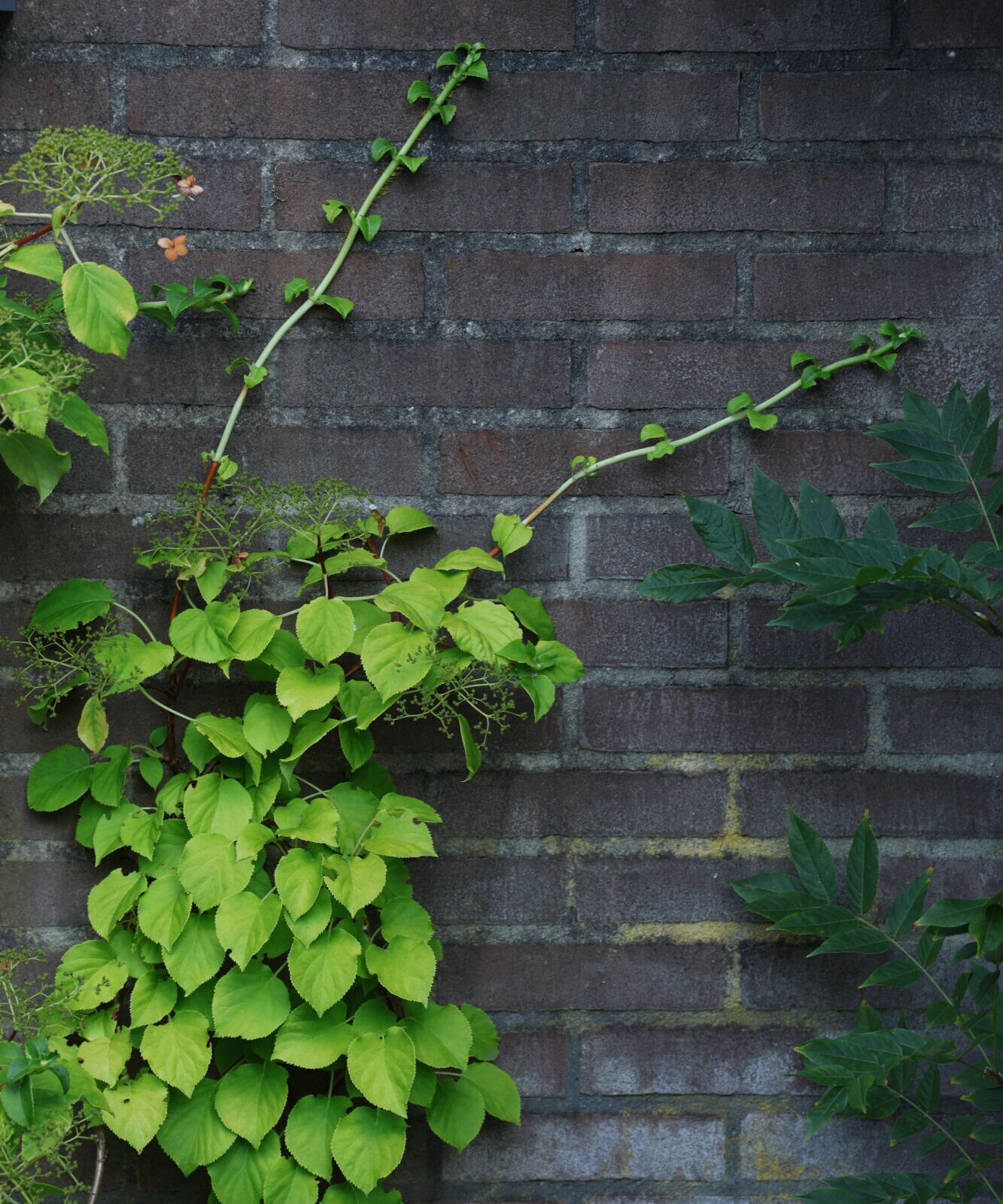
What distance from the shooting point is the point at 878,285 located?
1164 millimetres

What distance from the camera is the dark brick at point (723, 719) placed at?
1.19m

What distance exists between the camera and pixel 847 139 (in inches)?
45.3

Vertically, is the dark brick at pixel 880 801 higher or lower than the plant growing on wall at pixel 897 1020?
higher

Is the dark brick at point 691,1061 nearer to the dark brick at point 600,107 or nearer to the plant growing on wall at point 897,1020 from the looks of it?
the plant growing on wall at point 897,1020

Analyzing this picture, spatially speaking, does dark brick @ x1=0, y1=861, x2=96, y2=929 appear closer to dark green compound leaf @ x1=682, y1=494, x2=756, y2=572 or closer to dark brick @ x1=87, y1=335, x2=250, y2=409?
dark brick @ x1=87, y1=335, x2=250, y2=409

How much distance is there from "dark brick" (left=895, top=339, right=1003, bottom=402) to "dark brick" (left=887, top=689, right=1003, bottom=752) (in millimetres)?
369

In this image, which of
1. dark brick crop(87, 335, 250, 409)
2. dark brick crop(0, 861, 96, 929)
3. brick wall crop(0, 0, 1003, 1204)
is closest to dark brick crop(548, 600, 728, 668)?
brick wall crop(0, 0, 1003, 1204)

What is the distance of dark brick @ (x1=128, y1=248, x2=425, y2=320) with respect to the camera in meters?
1.14

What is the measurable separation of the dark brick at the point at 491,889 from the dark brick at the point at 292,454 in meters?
0.48

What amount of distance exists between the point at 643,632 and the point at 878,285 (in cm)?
50

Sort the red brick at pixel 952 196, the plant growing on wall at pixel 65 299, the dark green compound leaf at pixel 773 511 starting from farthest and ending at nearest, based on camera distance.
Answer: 1. the red brick at pixel 952 196
2. the dark green compound leaf at pixel 773 511
3. the plant growing on wall at pixel 65 299

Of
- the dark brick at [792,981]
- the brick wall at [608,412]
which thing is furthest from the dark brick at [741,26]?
the dark brick at [792,981]

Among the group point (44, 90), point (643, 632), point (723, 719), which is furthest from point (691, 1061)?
point (44, 90)

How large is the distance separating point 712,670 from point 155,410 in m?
0.74
